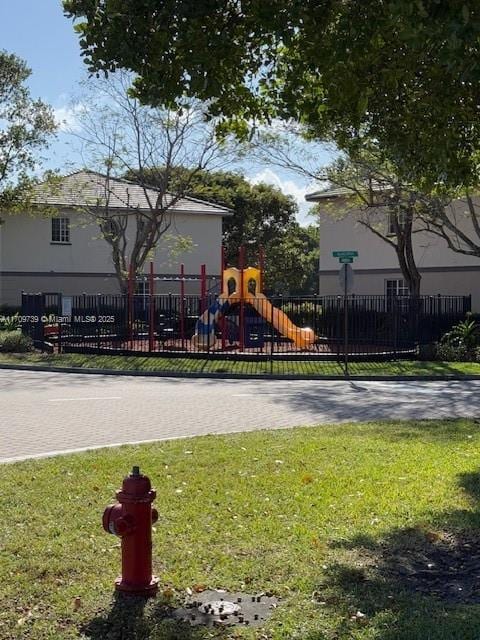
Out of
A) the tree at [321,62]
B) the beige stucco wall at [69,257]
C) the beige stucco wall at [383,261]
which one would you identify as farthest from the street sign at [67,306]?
the tree at [321,62]

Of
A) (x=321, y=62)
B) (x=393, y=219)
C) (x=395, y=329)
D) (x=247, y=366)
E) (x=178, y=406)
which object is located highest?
(x=393, y=219)

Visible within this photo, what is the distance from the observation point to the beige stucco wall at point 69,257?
133 feet

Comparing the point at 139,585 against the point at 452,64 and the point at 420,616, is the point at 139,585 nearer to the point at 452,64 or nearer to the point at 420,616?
the point at 420,616

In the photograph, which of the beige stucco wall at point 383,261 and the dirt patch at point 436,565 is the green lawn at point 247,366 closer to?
the beige stucco wall at point 383,261

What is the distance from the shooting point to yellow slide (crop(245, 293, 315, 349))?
27672 mm

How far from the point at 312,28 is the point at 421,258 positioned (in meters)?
31.1

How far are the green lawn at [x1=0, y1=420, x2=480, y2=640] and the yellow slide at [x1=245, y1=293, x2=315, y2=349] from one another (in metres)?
A: 17.7

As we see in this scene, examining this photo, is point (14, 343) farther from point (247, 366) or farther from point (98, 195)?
point (98, 195)

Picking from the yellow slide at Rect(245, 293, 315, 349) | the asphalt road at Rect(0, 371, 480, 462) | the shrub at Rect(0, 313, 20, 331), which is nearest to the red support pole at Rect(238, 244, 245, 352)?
the yellow slide at Rect(245, 293, 315, 349)

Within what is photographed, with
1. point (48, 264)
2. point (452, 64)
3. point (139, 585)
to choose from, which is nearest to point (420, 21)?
point (452, 64)

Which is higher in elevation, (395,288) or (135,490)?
(395,288)

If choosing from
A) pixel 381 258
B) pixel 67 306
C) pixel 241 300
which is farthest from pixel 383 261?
pixel 67 306

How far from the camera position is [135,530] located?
192 inches

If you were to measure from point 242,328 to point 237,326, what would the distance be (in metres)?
3.68
